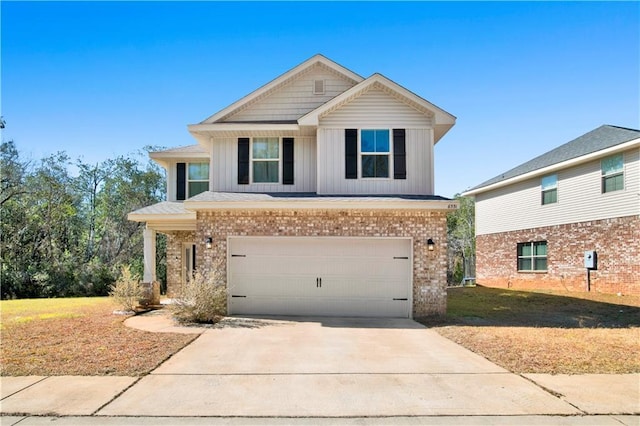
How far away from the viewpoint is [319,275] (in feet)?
39.2

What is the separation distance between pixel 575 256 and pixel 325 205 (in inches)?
499

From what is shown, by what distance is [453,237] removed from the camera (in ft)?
128

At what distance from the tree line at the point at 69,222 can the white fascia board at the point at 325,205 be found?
13706 mm

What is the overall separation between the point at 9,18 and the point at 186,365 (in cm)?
1087

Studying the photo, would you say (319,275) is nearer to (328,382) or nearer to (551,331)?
(551,331)

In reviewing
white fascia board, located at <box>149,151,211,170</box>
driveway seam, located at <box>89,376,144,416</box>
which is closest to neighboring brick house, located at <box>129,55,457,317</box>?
white fascia board, located at <box>149,151,211,170</box>

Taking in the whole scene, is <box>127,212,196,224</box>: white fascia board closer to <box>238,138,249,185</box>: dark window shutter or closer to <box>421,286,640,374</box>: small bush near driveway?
<box>238,138,249,185</box>: dark window shutter

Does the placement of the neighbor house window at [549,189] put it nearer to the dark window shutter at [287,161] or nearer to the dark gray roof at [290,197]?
the dark gray roof at [290,197]

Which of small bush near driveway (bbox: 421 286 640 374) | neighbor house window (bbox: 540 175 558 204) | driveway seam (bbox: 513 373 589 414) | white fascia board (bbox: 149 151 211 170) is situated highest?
white fascia board (bbox: 149 151 211 170)

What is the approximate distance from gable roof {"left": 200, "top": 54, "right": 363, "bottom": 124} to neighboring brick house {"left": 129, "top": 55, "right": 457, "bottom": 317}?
0.11ft

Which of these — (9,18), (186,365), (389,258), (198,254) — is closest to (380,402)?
(186,365)

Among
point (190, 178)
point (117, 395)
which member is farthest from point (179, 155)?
point (117, 395)

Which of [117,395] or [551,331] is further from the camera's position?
[551,331]

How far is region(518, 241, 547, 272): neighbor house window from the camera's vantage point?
798 inches
